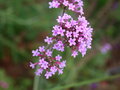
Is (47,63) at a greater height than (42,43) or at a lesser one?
lesser

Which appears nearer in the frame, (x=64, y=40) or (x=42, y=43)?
(x=64, y=40)

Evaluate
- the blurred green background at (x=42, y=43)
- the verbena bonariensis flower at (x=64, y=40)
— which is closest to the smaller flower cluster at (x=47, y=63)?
the verbena bonariensis flower at (x=64, y=40)

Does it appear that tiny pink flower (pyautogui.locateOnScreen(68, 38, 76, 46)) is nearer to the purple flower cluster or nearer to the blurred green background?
the purple flower cluster

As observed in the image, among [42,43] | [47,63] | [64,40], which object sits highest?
[42,43]

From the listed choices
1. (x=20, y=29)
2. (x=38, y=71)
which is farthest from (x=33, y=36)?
(x=38, y=71)

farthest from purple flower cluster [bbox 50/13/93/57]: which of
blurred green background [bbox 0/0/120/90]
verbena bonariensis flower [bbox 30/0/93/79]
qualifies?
blurred green background [bbox 0/0/120/90]

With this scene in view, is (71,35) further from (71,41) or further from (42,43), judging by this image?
(42,43)

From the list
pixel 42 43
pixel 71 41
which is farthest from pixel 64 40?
pixel 42 43

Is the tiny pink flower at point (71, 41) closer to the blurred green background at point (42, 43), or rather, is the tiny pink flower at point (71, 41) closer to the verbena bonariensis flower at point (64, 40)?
the verbena bonariensis flower at point (64, 40)
